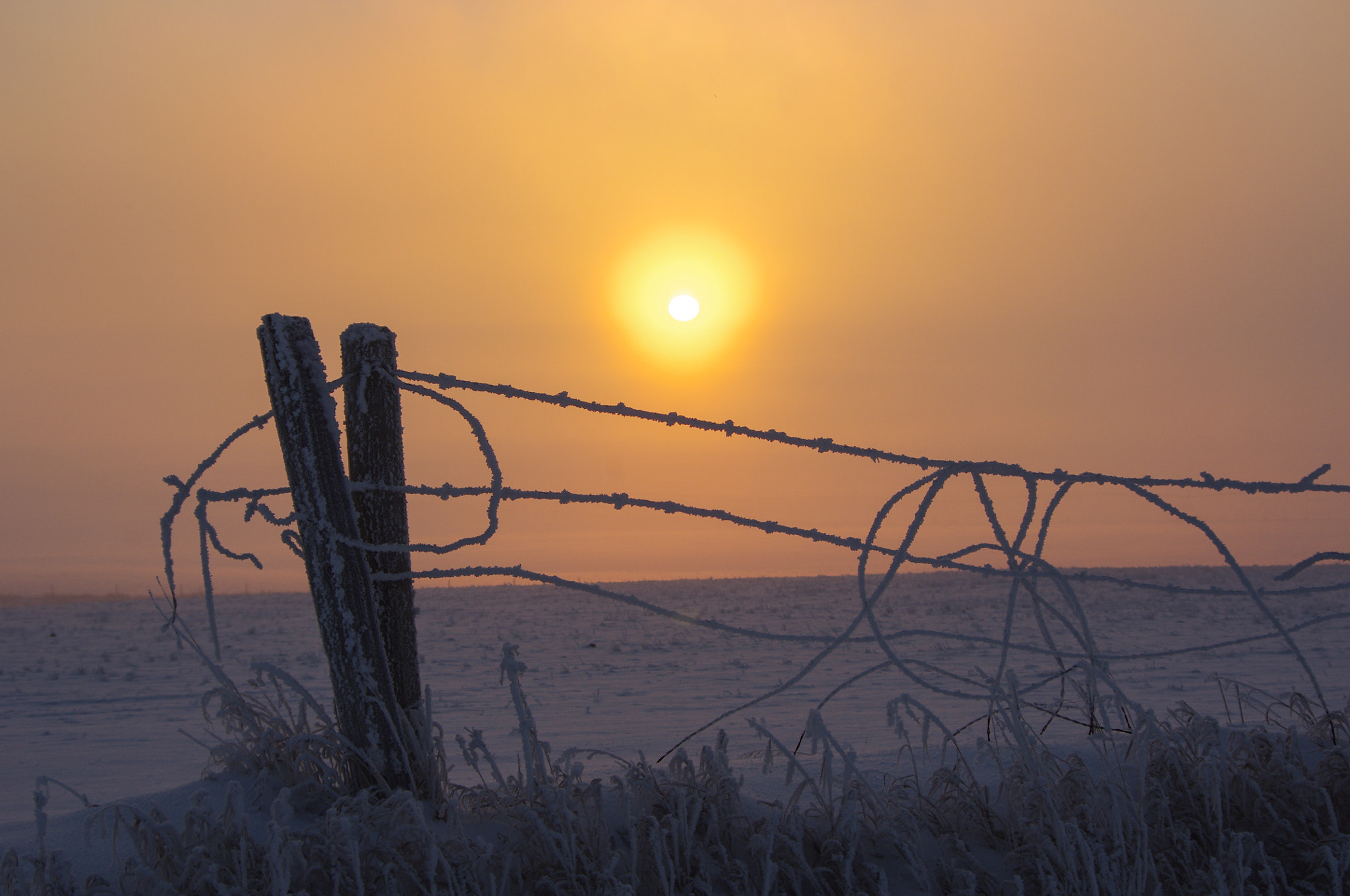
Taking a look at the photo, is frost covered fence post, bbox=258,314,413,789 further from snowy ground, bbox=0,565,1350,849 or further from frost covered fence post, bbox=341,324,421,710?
snowy ground, bbox=0,565,1350,849

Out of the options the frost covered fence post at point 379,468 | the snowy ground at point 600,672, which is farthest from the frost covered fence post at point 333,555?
the snowy ground at point 600,672

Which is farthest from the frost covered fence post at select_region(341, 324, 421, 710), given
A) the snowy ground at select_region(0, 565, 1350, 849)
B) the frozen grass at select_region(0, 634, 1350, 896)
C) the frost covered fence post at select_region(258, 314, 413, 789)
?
the snowy ground at select_region(0, 565, 1350, 849)

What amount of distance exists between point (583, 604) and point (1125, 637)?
13.9 metres

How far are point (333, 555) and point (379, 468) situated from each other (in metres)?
0.32

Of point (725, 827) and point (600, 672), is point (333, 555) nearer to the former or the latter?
point (725, 827)

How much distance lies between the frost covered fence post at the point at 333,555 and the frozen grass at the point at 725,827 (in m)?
0.13

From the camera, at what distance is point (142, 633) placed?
52.3 feet

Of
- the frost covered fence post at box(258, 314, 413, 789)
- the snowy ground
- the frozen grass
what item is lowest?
the snowy ground

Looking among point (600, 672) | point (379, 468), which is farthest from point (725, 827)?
point (600, 672)

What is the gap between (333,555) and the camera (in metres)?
2.72

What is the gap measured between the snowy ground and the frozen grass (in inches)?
37.2

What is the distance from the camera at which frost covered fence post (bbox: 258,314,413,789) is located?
8.95ft

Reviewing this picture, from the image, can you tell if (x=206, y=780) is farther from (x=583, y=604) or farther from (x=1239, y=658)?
(x=583, y=604)

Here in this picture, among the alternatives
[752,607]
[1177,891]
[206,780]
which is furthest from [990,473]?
[752,607]
